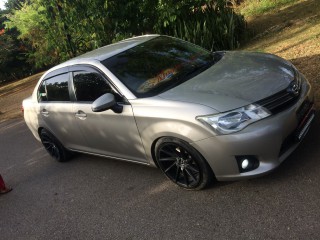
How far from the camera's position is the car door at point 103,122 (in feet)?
15.3

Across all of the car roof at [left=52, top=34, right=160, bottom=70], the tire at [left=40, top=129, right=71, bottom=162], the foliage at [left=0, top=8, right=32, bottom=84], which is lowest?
the foliage at [left=0, top=8, right=32, bottom=84]

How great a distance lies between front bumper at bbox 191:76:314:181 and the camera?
377 centimetres

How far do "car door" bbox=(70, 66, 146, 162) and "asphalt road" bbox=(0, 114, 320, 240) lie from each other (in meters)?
0.50

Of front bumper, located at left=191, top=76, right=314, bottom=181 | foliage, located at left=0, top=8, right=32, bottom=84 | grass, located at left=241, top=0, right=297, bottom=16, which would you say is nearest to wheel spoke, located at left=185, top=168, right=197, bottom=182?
front bumper, located at left=191, top=76, right=314, bottom=181

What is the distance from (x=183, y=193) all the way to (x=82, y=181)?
1905 millimetres

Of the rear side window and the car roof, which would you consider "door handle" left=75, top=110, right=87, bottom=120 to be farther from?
the car roof

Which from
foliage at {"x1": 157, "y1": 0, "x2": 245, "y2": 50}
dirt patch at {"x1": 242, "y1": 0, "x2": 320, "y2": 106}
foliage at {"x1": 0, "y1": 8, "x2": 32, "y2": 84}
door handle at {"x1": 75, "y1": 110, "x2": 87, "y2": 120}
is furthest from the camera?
foliage at {"x1": 0, "y1": 8, "x2": 32, "y2": 84}

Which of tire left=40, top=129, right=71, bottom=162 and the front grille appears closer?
the front grille

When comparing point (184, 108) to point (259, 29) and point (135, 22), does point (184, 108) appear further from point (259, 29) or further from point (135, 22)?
point (259, 29)

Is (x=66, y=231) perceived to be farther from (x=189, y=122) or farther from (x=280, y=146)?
(x=280, y=146)

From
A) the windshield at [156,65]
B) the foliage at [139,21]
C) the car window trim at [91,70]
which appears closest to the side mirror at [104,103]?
the car window trim at [91,70]

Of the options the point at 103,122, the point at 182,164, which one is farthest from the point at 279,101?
the point at 103,122

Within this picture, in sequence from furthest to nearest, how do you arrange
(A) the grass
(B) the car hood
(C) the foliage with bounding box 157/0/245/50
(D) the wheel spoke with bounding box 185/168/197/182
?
(A) the grass
(C) the foliage with bounding box 157/0/245/50
(D) the wheel spoke with bounding box 185/168/197/182
(B) the car hood

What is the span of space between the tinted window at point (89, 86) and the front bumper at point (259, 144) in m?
1.57
